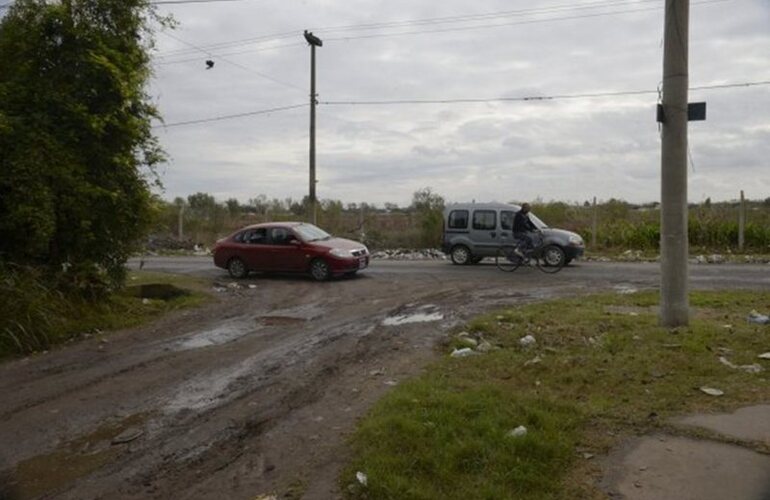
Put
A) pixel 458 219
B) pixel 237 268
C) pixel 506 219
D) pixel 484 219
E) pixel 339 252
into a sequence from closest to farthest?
pixel 339 252
pixel 237 268
pixel 506 219
pixel 484 219
pixel 458 219

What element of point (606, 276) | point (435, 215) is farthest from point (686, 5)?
point (435, 215)

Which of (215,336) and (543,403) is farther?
(215,336)

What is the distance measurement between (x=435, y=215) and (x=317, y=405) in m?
21.9

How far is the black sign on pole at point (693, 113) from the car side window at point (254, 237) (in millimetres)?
11566

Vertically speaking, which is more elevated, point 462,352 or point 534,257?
point 534,257

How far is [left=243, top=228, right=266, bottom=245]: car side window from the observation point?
18.3m

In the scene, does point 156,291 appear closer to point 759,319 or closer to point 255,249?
point 255,249

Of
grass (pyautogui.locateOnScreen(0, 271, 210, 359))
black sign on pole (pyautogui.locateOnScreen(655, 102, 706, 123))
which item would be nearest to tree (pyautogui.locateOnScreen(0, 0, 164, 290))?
grass (pyautogui.locateOnScreen(0, 271, 210, 359))

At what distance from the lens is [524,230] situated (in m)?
18.2

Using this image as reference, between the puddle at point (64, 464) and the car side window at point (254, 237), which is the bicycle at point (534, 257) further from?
the puddle at point (64, 464)

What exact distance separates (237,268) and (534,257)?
8031 mm

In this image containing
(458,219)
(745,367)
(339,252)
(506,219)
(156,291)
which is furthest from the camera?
(458,219)

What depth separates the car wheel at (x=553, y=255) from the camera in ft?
60.7

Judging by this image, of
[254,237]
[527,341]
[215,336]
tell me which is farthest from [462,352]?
[254,237]
